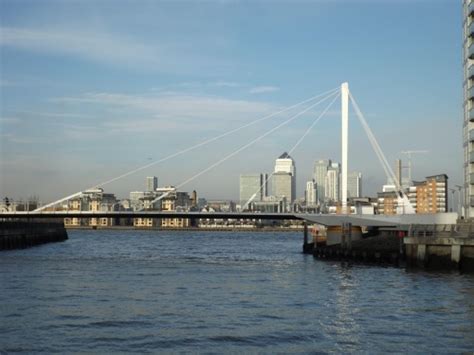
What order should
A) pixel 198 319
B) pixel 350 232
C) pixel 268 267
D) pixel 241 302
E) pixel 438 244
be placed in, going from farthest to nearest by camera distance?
pixel 350 232, pixel 268 267, pixel 438 244, pixel 241 302, pixel 198 319

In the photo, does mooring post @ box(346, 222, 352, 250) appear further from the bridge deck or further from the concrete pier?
the concrete pier

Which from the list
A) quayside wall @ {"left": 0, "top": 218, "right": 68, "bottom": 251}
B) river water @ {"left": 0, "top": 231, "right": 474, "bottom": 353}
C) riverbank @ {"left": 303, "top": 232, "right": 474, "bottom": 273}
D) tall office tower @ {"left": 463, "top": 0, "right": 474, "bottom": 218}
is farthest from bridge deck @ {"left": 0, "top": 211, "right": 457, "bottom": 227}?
quayside wall @ {"left": 0, "top": 218, "right": 68, "bottom": 251}

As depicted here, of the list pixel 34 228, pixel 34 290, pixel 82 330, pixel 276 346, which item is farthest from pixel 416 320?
pixel 34 228

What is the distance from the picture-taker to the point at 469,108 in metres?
60.5

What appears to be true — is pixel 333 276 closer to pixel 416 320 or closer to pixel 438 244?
pixel 438 244

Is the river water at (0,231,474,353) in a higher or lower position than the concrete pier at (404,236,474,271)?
lower

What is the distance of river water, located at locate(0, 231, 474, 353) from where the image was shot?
24.0 meters

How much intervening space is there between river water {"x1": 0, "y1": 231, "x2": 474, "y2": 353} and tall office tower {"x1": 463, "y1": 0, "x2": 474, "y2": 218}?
13664 mm

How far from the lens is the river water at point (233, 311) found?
24.0 m

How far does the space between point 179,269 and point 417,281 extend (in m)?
18.2

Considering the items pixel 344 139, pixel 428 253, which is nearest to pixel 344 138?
pixel 344 139

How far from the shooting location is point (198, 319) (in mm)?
28688

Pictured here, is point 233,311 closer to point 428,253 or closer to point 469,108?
point 428,253

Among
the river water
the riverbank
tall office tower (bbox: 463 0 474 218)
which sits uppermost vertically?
tall office tower (bbox: 463 0 474 218)
